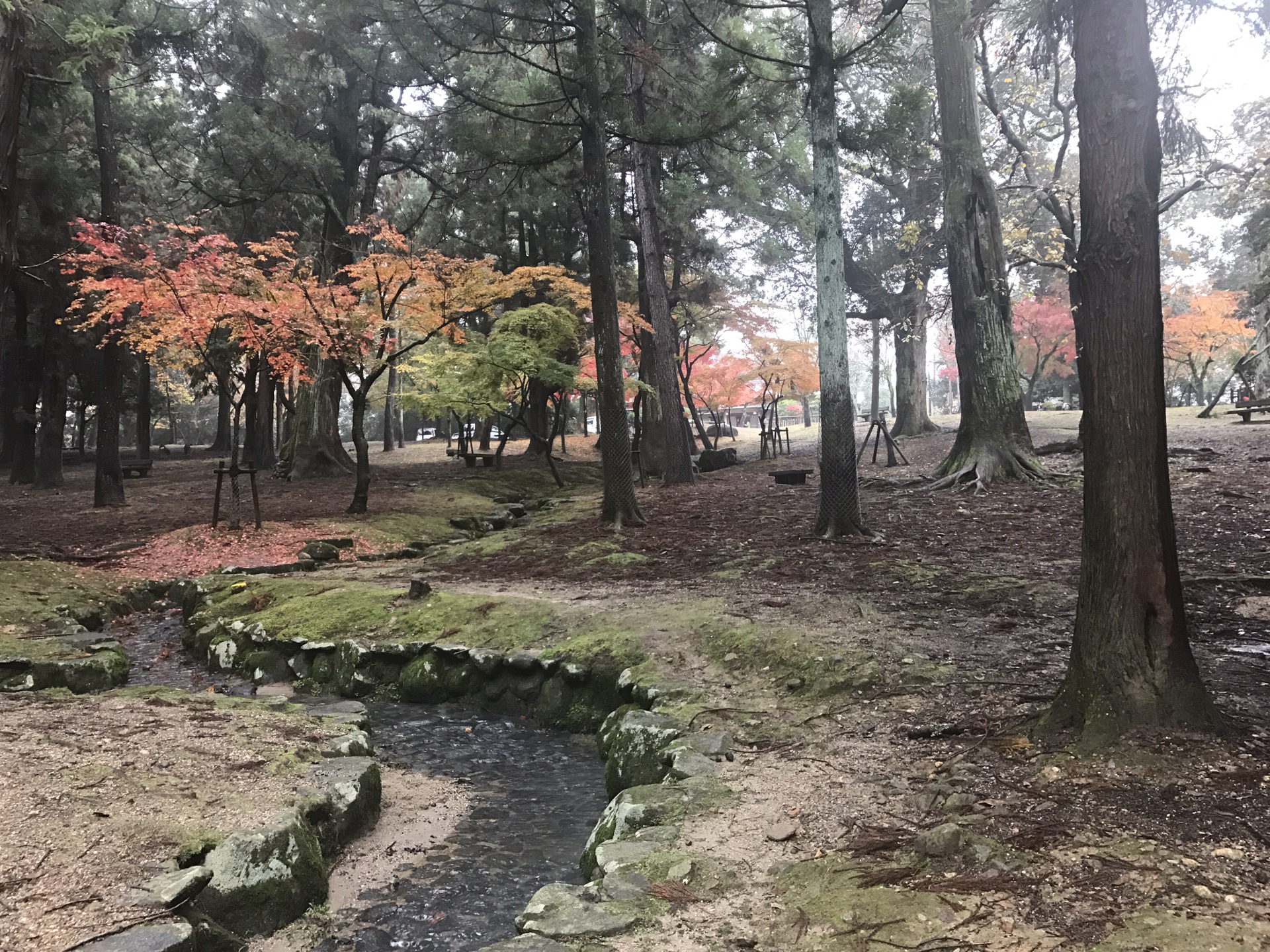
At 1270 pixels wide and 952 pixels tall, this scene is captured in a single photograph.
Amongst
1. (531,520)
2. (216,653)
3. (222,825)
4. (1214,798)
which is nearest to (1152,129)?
(1214,798)

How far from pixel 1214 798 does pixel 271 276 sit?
49.8ft

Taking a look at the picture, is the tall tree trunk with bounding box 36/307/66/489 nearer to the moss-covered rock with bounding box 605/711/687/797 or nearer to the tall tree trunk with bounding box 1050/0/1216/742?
the moss-covered rock with bounding box 605/711/687/797

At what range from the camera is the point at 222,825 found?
3594 mm

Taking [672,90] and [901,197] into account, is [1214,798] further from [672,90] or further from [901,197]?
[901,197]

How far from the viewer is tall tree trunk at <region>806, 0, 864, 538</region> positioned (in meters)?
9.20

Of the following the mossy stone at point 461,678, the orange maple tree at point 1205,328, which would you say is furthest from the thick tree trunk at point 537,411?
the orange maple tree at point 1205,328

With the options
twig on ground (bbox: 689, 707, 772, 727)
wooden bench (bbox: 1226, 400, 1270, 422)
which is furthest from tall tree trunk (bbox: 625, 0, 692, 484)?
wooden bench (bbox: 1226, 400, 1270, 422)

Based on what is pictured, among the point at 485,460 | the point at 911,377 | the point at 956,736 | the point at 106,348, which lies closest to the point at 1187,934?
the point at 956,736

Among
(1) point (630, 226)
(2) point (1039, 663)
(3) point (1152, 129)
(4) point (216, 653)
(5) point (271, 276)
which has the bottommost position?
(4) point (216, 653)

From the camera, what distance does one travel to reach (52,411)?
1825 cm

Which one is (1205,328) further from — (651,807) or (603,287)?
(651,807)

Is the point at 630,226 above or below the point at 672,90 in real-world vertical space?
below

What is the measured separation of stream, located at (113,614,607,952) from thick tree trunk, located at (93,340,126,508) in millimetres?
8676

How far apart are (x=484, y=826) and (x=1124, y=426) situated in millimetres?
4020
